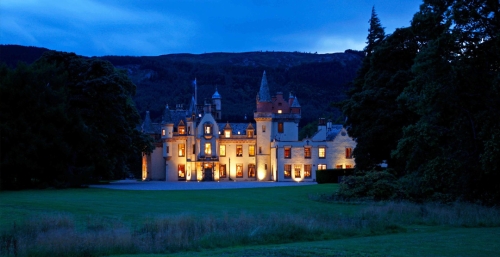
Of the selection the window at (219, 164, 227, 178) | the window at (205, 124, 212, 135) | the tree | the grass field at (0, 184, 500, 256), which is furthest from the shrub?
the window at (205, 124, 212, 135)

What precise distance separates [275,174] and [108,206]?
48.2 metres

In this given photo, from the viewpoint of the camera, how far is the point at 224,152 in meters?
80.5

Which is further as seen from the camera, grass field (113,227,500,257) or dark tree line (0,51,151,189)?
dark tree line (0,51,151,189)

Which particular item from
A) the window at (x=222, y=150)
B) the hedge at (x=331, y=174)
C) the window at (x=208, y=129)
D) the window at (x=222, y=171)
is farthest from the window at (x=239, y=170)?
the hedge at (x=331, y=174)

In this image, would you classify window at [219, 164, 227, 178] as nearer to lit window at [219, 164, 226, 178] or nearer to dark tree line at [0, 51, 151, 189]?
lit window at [219, 164, 226, 178]

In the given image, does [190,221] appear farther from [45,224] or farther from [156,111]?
[156,111]

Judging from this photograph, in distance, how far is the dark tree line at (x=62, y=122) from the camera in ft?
155

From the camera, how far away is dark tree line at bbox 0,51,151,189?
4722 centimetres

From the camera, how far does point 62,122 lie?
49719 millimetres

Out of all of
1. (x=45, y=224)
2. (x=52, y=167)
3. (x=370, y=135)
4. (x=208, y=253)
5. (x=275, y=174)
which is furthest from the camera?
(x=275, y=174)

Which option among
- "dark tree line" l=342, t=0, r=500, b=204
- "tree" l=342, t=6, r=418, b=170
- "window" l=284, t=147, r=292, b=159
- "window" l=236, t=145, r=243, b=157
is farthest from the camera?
"window" l=236, t=145, r=243, b=157

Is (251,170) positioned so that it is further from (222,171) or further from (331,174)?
(331,174)

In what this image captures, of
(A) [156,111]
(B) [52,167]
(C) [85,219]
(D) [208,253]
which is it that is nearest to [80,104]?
(B) [52,167]

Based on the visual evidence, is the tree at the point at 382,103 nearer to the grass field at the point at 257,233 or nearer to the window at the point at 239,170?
the grass field at the point at 257,233
